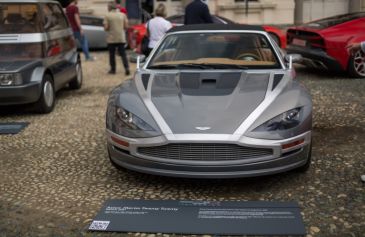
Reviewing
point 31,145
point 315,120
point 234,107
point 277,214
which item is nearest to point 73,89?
point 31,145

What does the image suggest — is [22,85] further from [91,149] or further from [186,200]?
[186,200]

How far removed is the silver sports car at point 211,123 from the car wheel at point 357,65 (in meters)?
4.61

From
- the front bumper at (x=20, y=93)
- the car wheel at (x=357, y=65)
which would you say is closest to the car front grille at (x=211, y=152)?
the front bumper at (x=20, y=93)

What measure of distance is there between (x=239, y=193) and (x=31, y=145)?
276 cm

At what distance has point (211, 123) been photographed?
3.99 meters

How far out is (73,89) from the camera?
9.25 m

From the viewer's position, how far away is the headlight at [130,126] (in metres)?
4.06

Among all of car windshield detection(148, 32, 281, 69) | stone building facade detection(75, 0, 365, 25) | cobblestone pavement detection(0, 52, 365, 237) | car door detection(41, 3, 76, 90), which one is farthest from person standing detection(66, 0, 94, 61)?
car windshield detection(148, 32, 281, 69)

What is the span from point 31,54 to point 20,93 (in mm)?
794

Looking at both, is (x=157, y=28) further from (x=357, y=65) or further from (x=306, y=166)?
(x=306, y=166)

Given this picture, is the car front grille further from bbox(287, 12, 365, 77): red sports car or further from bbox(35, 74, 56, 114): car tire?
bbox(287, 12, 365, 77): red sports car

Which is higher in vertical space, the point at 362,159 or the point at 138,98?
the point at 138,98

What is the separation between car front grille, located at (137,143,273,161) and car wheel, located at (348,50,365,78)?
19.4ft

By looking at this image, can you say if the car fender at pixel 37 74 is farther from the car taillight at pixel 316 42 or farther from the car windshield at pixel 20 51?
the car taillight at pixel 316 42
